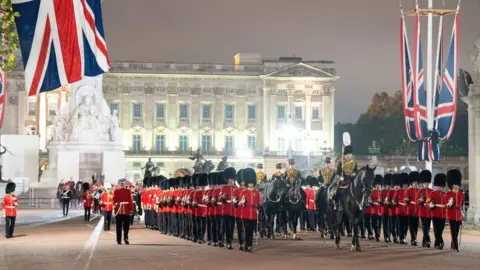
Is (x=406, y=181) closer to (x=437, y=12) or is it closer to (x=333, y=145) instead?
(x=437, y=12)

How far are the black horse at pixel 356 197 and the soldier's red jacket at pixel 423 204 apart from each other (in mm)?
1840

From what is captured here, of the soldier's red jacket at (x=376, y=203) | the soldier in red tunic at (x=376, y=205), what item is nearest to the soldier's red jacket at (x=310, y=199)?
the soldier in red tunic at (x=376, y=205)

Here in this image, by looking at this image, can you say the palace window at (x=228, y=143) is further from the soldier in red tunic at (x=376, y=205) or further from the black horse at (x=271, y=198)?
the soldier in red tunic at (x=376, y=205)

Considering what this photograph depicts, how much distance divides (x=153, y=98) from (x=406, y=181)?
3570 inches

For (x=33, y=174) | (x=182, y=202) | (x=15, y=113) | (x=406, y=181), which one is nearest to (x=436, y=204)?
(x=406, y=181)

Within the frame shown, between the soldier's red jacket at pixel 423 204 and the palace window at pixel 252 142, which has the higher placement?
the palace window at pixel 252 142

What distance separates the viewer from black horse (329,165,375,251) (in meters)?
19.7

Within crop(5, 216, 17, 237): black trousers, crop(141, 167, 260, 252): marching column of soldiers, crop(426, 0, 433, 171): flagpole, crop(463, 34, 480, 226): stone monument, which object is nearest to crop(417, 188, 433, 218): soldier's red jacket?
crop(141, 167, 260, 252): marching column of soldiers

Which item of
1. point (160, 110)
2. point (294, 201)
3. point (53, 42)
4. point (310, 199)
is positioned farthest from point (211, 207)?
point (160, 110)

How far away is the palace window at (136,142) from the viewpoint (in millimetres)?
111312

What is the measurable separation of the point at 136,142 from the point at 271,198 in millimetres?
89397

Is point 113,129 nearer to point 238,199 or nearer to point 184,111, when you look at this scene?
point 238,199

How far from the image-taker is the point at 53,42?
14.5 meters

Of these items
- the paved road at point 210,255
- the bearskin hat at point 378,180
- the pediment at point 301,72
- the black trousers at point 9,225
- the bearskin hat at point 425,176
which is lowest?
the paved road at point 210,255
